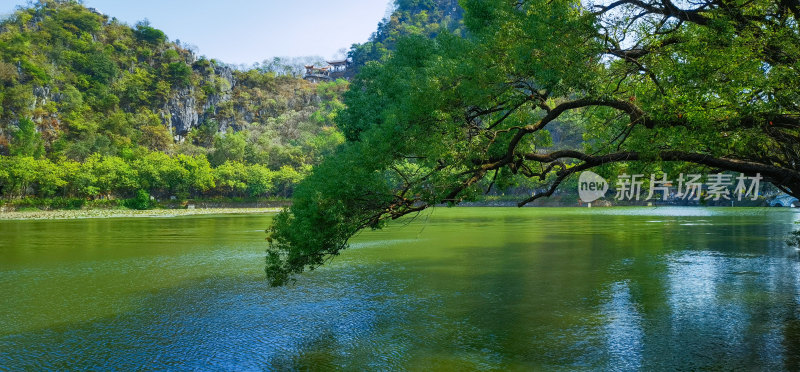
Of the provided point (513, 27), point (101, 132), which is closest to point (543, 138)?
point (513, 27)

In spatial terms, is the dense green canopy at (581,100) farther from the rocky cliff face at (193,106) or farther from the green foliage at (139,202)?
the rocky cliff face at (193,106)

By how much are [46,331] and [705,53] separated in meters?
10.9

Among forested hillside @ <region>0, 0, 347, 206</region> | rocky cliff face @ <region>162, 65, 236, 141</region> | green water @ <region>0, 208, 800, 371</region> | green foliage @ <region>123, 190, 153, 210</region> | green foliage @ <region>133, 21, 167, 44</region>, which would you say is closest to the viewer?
green water @ <region>0, 208, 800, 371</region>

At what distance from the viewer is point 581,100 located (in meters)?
8.36

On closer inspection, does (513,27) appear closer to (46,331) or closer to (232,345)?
(232,345)

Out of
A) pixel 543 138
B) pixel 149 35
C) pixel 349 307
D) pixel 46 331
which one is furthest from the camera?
pixel 149 35

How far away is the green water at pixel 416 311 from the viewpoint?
7.48 m

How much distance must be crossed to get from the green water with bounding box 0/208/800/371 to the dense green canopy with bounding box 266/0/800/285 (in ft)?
5.89

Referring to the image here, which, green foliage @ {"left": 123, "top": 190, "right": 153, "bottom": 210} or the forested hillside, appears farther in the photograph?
the forested hillside

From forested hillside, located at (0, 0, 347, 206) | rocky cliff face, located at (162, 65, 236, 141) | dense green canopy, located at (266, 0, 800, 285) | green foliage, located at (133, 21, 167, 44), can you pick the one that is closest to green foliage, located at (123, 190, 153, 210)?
forested hillside, located at (0, 0, 347, 206)

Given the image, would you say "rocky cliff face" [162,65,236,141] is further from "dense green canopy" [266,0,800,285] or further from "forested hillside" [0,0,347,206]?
"dense green canopy" [266,0,800,285]

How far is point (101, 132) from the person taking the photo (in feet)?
231

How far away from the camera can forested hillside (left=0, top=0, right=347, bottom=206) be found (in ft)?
190

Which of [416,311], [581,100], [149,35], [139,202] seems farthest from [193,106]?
[581,100]
